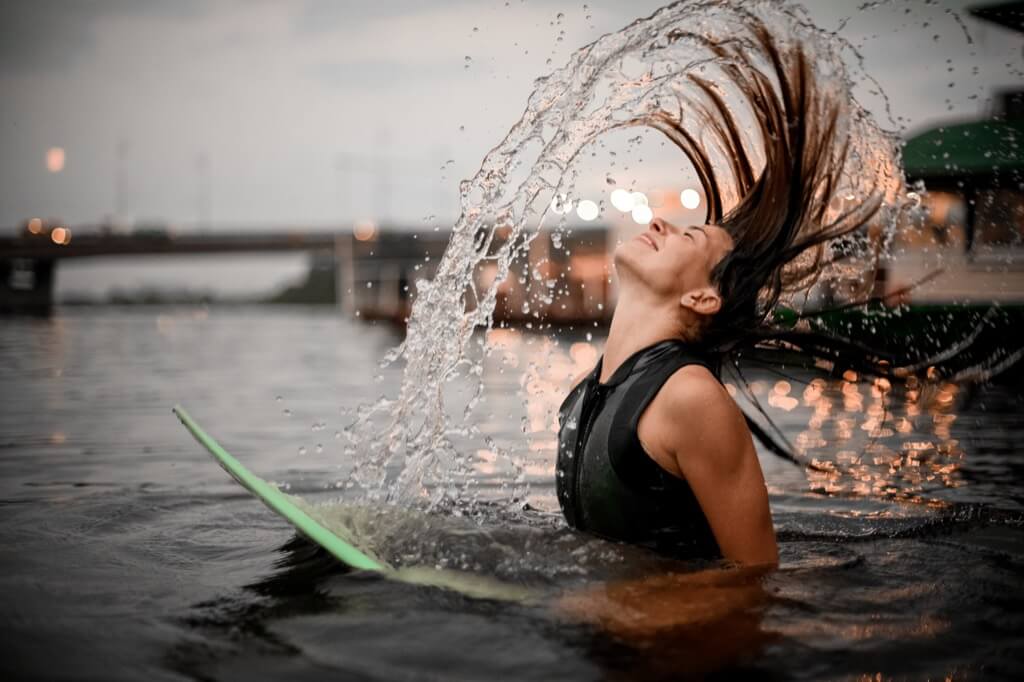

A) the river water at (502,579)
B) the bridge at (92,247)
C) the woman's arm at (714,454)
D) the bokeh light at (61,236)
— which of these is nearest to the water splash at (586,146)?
the river water at (502,579)

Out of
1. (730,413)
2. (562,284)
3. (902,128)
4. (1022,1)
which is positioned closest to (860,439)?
(902,128)

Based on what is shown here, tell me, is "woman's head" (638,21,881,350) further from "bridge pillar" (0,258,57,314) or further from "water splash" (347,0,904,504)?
"bridge pillar" (0,258,57,314)

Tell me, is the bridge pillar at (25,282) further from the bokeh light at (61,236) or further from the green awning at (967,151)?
the green awning at (967,151)

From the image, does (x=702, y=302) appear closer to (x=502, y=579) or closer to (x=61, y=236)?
(x=502, y=579)

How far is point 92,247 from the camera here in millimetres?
97188

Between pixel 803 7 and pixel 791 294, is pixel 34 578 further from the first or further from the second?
pixel 803 7

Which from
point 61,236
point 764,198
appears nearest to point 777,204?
point 764,198

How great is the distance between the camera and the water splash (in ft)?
Answer: 16.2

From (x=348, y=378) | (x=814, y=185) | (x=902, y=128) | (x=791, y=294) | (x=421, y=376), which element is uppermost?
(x=902, y=128)

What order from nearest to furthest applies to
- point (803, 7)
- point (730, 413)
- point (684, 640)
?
point (684, 640) < point (730, 413) < point (803, 7)

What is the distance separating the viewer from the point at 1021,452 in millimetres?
8914

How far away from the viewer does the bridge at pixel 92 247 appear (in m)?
92.9

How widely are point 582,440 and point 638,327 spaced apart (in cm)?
50

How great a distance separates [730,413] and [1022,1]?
16.1m
